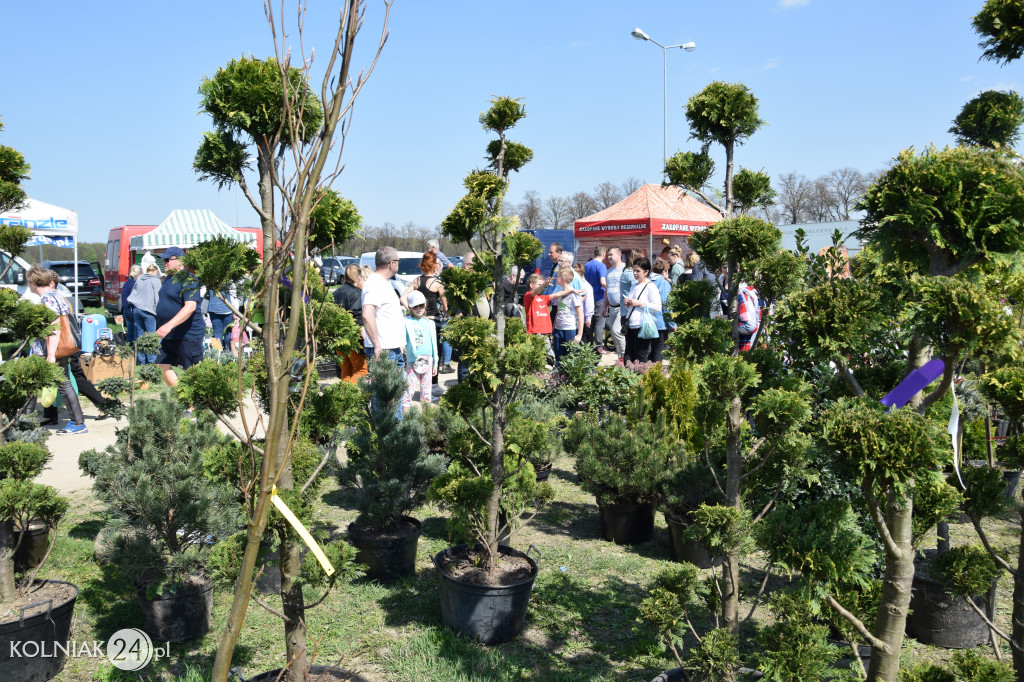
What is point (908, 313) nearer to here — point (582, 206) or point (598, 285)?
point (598, 285)

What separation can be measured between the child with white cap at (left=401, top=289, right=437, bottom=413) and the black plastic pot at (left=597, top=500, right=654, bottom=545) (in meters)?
2.50

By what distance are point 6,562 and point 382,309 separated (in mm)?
3287

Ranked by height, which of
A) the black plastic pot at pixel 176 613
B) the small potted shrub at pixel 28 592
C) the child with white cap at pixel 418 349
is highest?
the child with white cap at pixel 418 349

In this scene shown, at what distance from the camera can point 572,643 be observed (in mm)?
3721

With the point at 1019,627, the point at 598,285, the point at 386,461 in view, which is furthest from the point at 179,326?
the point at 1019,627

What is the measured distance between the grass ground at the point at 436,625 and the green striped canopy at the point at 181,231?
49.9 feet

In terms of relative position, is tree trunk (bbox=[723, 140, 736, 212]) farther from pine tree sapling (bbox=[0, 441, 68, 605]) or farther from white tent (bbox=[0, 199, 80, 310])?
white tent (bbox=[0, 199, 80, 310])

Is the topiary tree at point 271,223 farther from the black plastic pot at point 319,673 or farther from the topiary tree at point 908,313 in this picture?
the topiary tree at point 908,313

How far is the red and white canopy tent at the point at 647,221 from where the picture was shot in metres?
18.1

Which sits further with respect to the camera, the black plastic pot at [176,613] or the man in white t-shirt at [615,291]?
the man in white t-shirt at [615,291]

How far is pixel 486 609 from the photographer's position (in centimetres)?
365

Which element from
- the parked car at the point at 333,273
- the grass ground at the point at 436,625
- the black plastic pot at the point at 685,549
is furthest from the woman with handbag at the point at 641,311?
the black plastic pot at the point at 685,549

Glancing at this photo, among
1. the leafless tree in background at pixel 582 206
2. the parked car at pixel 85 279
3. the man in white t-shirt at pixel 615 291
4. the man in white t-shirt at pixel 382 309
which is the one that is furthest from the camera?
the leafless tree in background at pixel 582 206

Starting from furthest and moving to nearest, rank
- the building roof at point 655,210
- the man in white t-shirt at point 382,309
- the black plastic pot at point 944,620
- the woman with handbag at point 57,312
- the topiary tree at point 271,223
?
the building roof at point 655,210, the woman with handbag at point 57,312, the man in white t-shirt at point 382,309, the black plastic pot at point 944,620, the topiary tree at point 271,223
